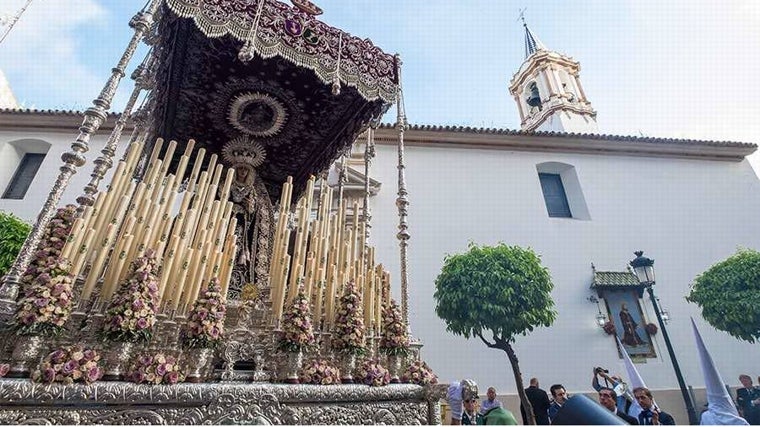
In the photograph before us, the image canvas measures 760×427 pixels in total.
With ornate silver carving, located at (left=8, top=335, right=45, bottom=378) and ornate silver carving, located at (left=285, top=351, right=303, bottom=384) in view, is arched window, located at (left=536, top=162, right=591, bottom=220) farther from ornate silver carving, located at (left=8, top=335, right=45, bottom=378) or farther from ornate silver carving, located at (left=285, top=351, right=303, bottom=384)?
ornate silver carving, located at (left=8, top=335, right=45, bottom=378)

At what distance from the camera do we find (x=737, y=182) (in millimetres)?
15148

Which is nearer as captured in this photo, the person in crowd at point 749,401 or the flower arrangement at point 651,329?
the person in crowd at point 749,401

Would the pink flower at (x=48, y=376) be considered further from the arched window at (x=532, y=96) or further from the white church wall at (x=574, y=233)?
the arched window at (x=532, y=96)

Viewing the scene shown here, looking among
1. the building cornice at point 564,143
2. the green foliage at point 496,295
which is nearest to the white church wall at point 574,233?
the building cornice at point 564,143

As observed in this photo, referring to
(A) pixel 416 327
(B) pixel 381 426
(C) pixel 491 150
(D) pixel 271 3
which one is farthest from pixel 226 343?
(C) pixel 491 150

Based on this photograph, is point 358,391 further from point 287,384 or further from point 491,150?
point 491,150

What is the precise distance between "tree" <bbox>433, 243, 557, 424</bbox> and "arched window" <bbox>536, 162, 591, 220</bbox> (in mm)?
6055

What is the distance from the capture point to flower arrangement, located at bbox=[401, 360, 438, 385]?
11.4 feet

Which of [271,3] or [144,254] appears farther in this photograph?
[271,3]

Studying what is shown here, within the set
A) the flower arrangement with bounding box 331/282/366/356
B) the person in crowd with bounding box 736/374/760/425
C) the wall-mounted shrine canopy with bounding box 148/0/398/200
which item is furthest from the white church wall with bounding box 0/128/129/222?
the person in crowd with bounding box 736/374/760/425

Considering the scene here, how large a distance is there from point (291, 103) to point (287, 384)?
3879 millimetres

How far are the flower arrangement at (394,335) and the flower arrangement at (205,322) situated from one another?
5.54ft

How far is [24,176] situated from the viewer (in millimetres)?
12648

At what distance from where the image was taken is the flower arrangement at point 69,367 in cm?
227
